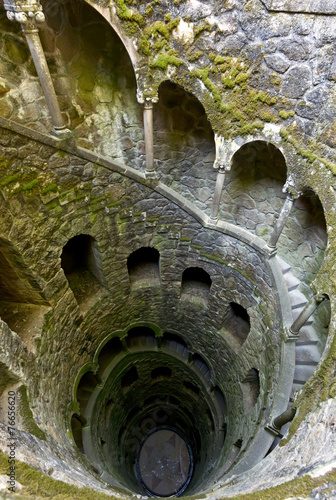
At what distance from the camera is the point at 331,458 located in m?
2.05

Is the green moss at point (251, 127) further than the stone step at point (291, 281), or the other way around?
the stone step at point (291, 281)

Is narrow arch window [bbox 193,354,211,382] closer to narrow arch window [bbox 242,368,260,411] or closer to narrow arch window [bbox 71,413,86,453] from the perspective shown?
narrow arch window [bbox 242,368,260,411]

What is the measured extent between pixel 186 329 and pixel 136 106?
621 centimetres

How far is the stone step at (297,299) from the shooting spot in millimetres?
6102

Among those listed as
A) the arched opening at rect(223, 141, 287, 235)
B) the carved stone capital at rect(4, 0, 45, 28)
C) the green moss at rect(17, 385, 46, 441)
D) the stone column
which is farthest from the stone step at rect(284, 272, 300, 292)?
the carved stone capital at rect(4, 0, 45, 28)

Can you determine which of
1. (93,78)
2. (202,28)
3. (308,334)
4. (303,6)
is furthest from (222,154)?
(308,334)

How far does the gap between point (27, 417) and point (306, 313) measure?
4.31 m

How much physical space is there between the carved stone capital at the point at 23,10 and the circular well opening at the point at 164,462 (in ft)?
42.6

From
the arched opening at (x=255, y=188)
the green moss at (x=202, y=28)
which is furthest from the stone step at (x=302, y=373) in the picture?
the green moss at (x=202, y=28)

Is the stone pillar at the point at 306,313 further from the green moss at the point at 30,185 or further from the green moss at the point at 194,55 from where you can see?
the green moss at the point at 30,185

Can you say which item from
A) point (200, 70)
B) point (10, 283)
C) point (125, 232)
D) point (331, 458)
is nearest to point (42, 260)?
point (10, 283)

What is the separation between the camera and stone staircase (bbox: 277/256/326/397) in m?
5.49

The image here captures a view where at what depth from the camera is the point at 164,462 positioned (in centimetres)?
1126

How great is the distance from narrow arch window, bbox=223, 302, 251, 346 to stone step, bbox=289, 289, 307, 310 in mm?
1648
